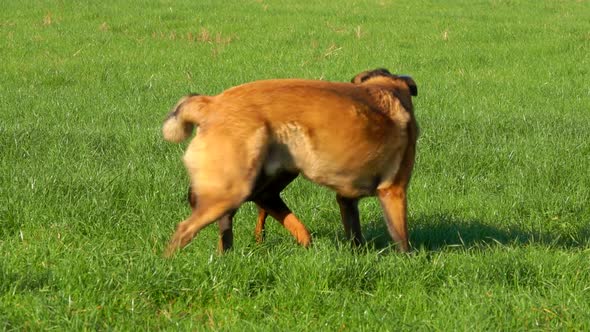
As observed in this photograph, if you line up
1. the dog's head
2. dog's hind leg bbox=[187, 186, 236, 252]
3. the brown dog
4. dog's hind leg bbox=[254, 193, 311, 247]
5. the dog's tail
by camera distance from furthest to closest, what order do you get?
the dog's head
dog's hind leg bbox=[254, 193, 311, 247]
dog's hind leg bbox=[187, 186, 236, 252]
the dog's tail
the brown dog

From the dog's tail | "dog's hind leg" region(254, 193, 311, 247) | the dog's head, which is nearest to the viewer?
the dog's tail

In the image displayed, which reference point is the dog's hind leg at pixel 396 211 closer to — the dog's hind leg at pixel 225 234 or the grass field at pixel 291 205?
the grass field at pixel 291 205

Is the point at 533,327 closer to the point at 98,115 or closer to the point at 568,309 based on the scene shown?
the point at 568,309

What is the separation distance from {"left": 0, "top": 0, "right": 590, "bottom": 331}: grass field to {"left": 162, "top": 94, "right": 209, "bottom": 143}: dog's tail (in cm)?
69

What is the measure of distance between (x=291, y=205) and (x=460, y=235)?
1339mm

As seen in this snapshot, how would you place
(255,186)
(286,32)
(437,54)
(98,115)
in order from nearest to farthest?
1. (255,186)
2. (98,115)
3. (437,54)
4. (286,32)

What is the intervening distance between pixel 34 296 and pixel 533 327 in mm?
2405

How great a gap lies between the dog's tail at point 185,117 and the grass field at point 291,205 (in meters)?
0.69

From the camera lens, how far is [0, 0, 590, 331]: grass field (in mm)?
4793

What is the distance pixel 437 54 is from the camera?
56.0 feet

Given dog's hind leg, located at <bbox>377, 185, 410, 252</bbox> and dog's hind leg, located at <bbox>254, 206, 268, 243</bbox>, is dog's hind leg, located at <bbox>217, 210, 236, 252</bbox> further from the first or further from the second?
dog's hind leg, located at <bbox>377, 185, 410, 252</bbox>

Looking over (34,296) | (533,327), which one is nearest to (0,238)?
(34,296)

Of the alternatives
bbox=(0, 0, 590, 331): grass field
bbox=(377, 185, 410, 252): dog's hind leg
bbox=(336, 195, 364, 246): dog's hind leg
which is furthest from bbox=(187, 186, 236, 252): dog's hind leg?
bbox=(377, 185, 410, 252): dog's hind leg

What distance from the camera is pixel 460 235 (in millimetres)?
6777
